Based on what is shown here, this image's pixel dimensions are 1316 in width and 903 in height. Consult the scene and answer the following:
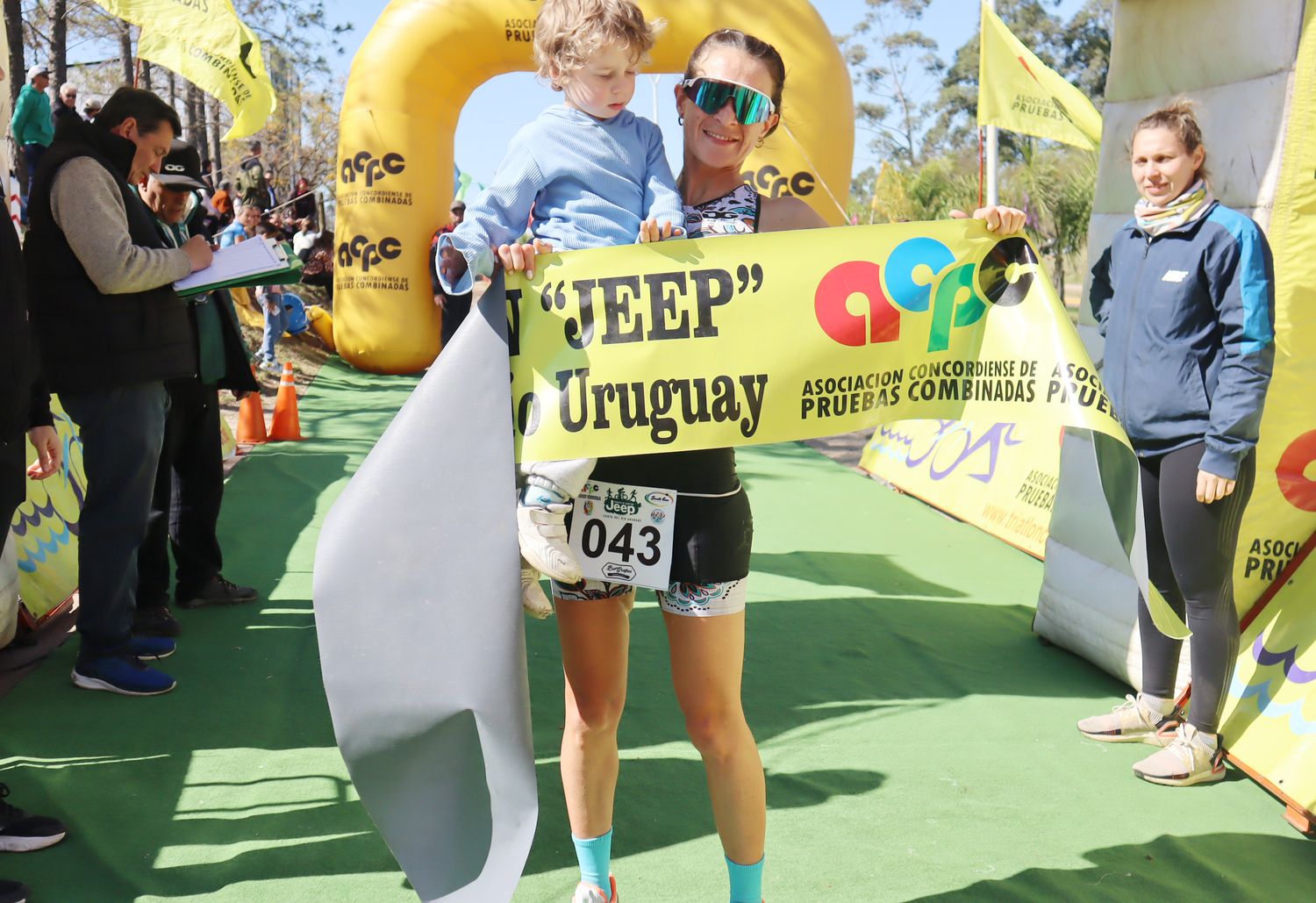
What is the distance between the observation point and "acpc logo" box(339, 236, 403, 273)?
1328 cm

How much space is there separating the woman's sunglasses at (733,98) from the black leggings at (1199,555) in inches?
77.8

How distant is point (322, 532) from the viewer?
2.07 meters

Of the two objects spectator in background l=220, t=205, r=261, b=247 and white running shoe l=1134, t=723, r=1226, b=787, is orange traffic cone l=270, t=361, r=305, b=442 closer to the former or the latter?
spectator in background l=220, t=205, r=261, b=247

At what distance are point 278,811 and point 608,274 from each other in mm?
1879

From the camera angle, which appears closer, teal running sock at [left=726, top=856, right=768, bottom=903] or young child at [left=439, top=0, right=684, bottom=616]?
young child at [left=439, top=0, right=684, bottom=616]

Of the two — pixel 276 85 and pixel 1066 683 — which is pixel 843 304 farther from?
pixel 276 85

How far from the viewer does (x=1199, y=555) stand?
136 inches

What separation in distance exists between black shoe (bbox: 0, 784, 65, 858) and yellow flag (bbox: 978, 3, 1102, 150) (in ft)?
25.8

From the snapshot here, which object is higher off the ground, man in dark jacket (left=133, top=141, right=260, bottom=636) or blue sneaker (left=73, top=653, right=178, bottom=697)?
man in dark jacket (left=133, top=141, right=260, bottom=636)

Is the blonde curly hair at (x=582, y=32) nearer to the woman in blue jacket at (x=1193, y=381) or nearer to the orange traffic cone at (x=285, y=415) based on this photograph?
the woman in blue jacket at (x=1193, y=381)

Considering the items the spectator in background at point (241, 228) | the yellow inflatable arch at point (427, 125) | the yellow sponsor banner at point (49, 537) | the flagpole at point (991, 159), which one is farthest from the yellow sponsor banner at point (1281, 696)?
the spectator in background at point (241, 228)

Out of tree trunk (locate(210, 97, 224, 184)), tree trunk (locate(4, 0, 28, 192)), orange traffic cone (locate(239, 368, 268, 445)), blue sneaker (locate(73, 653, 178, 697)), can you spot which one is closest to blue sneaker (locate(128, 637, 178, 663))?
blue sneaker (locate(73, 653, 178, 697))

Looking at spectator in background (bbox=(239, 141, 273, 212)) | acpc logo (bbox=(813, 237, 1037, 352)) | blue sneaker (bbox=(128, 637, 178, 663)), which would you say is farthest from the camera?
spectator in background (bbox=(239, 141, 273, 212))

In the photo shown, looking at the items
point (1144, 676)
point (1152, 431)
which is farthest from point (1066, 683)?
point (1152, 431)
